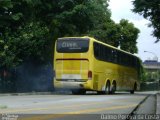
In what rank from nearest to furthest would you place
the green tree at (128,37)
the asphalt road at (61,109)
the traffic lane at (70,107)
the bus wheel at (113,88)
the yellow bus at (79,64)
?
the asphalt road at (61,109)
the traffic lane at (70,107)
the yellow bus at (79,64)
the bus wheel at (113,88)
the green tree at (128,37)

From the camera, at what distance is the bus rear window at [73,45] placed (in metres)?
34.3

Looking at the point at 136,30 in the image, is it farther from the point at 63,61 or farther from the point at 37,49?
the point at 63,61

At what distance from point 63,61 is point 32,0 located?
449 centimetres

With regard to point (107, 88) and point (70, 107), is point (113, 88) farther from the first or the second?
point (70, 107)

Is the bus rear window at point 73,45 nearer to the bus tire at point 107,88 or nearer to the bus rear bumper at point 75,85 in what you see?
the bus rear bumper at point 75,85

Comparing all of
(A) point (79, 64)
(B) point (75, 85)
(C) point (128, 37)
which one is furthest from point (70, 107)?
(C) point (128, 37)

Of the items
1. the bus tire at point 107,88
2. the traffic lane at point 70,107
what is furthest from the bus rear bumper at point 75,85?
the traffic lane at point 70,107

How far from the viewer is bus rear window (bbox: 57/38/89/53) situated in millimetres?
34344

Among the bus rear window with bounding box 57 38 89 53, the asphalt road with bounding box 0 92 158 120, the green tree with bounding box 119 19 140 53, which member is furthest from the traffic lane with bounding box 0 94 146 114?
the green tree with bounding box 119 19 140 53

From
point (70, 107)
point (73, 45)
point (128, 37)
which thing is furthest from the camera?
point (128, 37)

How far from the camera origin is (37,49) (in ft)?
140

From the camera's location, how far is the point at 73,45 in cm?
3456

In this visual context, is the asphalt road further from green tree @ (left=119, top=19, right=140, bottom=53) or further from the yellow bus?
green tree @ (left=119, top=19, right=140, bottom=53)

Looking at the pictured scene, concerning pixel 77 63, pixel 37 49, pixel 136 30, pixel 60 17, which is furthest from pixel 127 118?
pixel 136 30
